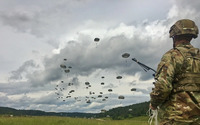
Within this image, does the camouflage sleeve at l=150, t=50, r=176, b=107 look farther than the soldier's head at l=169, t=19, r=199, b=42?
No

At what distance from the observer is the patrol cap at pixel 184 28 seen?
230 inches

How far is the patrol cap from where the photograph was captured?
5.84 m

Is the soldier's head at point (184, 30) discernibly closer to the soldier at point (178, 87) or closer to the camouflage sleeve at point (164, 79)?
the soldier at point (178, 87)

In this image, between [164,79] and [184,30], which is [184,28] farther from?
[164,79]

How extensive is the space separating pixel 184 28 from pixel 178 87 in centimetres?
137

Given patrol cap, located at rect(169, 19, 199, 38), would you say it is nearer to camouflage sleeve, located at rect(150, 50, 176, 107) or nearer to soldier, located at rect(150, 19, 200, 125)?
soldier, located at rect(150, 19, 200, 125)

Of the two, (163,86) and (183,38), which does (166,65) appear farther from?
(183,38)

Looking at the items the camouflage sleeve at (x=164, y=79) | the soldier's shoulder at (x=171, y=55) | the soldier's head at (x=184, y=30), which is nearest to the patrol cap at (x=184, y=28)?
the soldier's head at (x=184, y=30)

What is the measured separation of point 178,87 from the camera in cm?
552

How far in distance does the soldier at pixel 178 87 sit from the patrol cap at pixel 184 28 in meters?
0.02

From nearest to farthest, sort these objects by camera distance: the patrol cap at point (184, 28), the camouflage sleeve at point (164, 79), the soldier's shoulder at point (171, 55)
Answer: the camouflage sleeve at point (164, 79)
the soldier's shoulder at point (171, 55)
the patrol cap at point (184, 28)

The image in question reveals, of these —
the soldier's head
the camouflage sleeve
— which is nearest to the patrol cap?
the soldier's head

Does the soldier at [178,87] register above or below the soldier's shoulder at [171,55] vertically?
below

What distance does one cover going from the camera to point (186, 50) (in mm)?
5730
